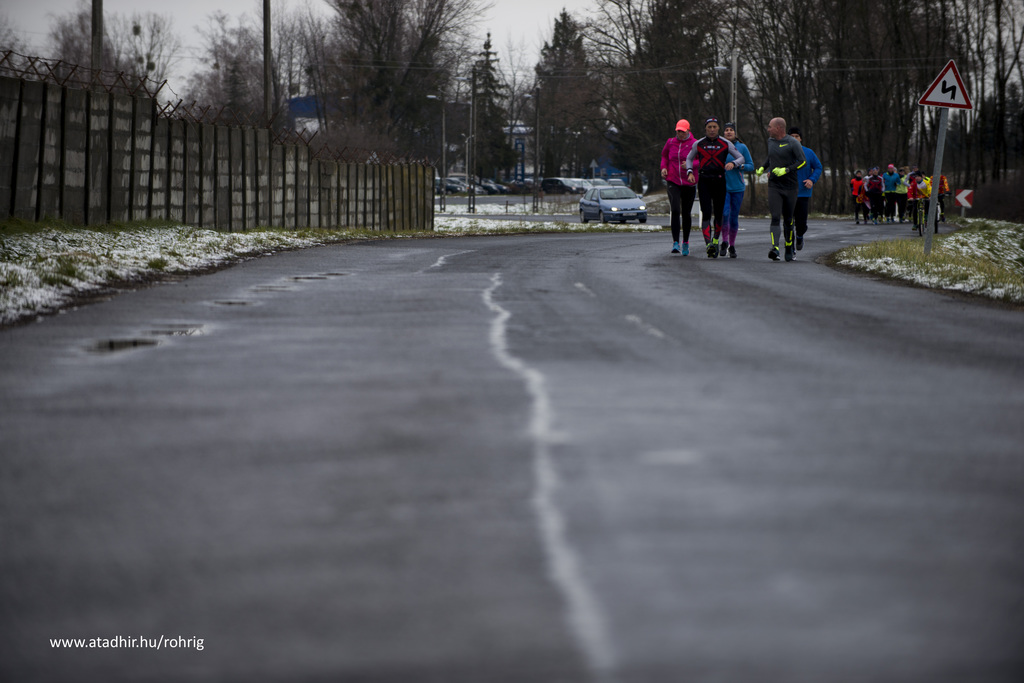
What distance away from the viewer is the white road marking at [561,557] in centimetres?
328

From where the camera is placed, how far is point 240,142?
2673cm

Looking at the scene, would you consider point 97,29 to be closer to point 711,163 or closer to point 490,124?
point 711,163

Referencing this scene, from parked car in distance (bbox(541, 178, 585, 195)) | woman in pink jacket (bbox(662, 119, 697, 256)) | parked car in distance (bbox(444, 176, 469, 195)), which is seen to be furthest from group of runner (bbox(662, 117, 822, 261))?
parked car in distance (bbox(444, 176, 469, 195))

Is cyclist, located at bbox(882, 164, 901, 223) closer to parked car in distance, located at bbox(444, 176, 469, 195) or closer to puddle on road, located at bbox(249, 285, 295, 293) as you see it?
puddle on road, located at bbox(249, 285, 295, 293)

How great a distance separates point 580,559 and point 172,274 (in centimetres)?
1281

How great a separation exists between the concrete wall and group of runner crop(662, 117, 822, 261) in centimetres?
905

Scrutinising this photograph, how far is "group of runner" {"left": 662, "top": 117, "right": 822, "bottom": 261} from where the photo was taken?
17953mm

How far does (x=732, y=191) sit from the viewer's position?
1850 centimetres

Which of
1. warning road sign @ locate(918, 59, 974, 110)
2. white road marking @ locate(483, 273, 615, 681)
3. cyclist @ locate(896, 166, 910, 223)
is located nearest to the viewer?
white road marking @ locate(483, 273, 615, 681)

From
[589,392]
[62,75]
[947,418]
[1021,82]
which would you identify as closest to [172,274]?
[62,75]

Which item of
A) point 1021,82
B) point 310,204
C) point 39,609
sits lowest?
point 39,609

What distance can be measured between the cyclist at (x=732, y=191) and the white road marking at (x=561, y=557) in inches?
475

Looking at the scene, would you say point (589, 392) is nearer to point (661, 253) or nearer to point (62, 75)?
point (661, 253)

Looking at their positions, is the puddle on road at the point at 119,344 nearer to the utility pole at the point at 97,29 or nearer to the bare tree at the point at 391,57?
the utility pole at the point at 97,29
